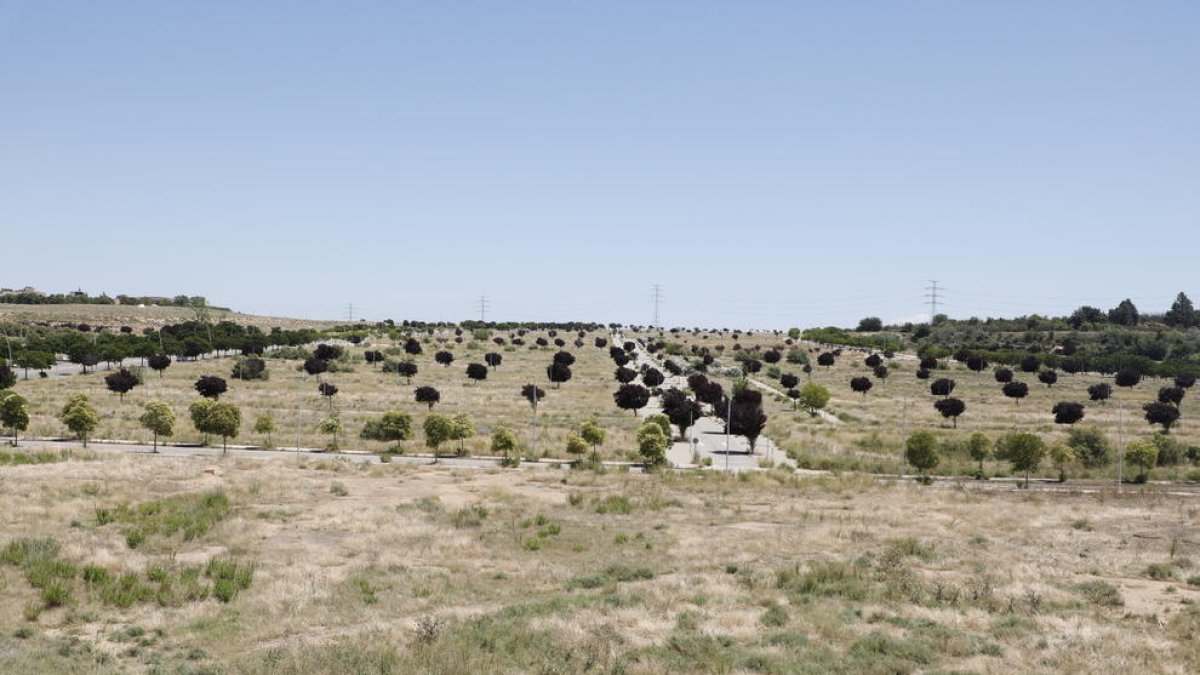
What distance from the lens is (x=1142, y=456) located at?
4606 centimetres

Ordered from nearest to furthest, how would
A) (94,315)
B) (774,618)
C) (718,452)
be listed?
1. (774,618)
2. (718,452)
3. (94,315)

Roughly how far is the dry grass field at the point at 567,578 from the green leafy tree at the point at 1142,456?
314 inches

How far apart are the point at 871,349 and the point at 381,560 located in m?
149

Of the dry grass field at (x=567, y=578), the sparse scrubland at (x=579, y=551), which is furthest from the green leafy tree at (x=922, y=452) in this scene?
the dry grass field at (x=567, y=578)

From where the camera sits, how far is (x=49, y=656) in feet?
55.1

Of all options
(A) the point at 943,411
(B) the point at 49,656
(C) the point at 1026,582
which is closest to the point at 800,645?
(C) the point at 1026,582

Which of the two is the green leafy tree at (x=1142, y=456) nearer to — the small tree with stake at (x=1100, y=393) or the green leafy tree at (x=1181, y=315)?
the small tree with stake at (x=1100, y=393)

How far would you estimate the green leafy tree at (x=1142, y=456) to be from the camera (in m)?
46.0

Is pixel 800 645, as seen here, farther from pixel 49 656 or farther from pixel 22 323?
pixel 22 323

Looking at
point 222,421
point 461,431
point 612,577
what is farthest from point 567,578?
point 222,421

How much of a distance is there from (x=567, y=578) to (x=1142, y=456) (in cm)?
3785

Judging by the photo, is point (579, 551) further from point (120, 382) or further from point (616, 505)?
point (120, 382)

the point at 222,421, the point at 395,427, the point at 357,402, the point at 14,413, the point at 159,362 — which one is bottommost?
the point at 357,402

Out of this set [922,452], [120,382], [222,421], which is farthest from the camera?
[120,382]
